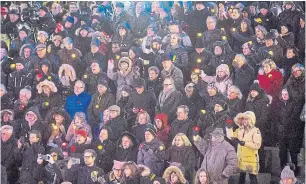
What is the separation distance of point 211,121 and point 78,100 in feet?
5.15

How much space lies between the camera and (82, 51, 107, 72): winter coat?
6.29 m

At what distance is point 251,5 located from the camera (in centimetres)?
614

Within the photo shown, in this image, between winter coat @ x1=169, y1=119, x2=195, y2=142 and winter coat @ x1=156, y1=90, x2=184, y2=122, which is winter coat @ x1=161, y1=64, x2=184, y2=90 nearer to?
winter coat @ x1=156, y1=90, x2=184, y2=122

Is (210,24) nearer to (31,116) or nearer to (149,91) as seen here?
(149,91)

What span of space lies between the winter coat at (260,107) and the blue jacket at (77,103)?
186 centimetres

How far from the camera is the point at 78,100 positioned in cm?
625

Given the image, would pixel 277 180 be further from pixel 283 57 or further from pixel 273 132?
pixel 283 57

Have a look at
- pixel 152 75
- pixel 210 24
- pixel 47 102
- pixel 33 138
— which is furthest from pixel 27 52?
pixel 210 24

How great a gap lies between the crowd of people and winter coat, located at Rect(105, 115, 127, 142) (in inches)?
0.5

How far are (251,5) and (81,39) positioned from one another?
2.03 m

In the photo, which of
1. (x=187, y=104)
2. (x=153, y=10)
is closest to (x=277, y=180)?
(x=187, y=104)

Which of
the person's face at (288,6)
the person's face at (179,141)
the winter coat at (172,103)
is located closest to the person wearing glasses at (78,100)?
the winter coat at (172,103)

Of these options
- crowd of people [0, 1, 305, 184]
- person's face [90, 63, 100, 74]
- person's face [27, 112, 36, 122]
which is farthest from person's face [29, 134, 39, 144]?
person's face [90, 63, 100, 74]

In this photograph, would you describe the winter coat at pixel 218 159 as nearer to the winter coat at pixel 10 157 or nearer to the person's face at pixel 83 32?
the person's face at pixel 83 32
